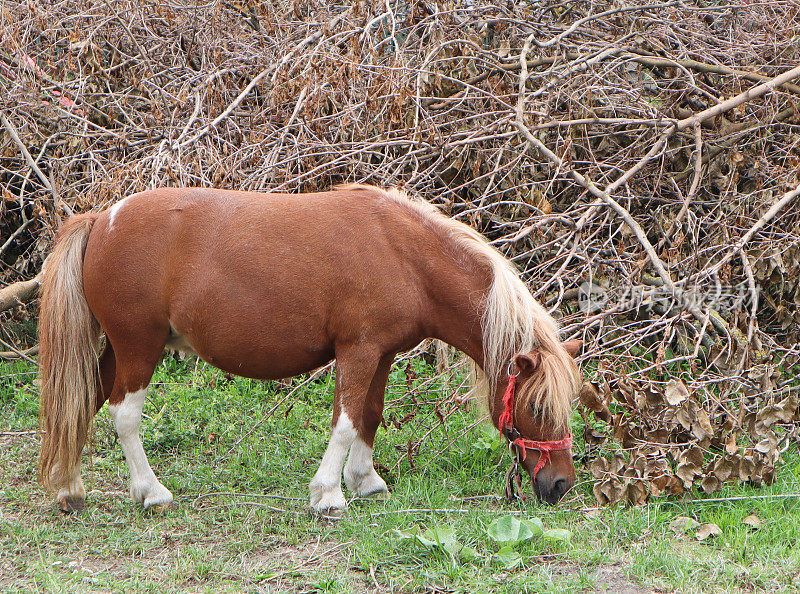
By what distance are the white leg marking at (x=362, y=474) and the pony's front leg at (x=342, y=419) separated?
297 mm

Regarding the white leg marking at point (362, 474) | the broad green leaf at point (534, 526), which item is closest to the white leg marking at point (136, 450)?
the white leg marking at point (362, 474)

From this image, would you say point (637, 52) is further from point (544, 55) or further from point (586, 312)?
point (586, 312)

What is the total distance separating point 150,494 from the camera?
3.85 meters

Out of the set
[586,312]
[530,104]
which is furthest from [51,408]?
[530,104]

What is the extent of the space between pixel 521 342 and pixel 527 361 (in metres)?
0.16

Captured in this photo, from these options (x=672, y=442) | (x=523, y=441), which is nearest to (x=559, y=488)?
(x=523, y=441)

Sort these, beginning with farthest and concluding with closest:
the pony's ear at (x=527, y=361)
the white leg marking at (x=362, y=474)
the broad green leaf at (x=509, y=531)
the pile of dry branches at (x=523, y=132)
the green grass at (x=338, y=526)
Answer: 1. the pile of dry branches at (x=523, y=132)
2. the white leg marking at (x=362, y=474)
3. the pony's ear at (x=527, y=361)
4. the broad green leaf at (x=509, y=531)
5. the green grass at (x=338, y=526)

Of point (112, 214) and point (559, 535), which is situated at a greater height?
point (112, 214)

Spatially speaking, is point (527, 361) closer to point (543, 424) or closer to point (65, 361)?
point (543, 424)

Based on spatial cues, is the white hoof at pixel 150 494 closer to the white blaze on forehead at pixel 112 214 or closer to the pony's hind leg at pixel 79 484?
the pony's hind leg at pixel 79 484

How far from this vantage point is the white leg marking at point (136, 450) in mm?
3740

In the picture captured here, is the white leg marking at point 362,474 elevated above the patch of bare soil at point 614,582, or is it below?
below

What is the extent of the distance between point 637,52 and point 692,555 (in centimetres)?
379

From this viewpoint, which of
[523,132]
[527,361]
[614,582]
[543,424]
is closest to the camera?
[614,582]
